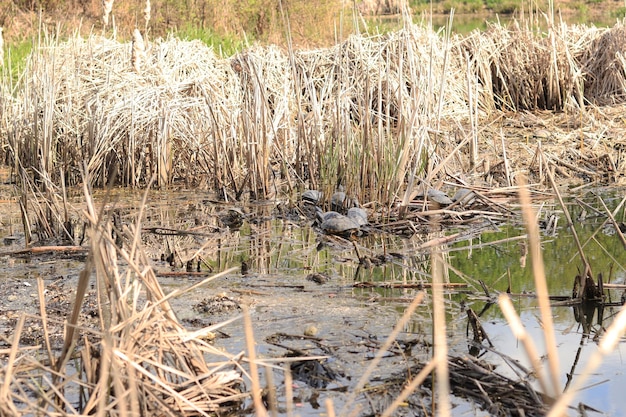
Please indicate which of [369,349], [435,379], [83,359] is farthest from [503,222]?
[83,359]

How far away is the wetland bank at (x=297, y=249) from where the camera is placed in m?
2.49

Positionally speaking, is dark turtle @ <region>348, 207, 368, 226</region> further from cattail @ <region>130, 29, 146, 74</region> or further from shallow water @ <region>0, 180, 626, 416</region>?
cattail @ <region>130, 29, 146, 74</region>

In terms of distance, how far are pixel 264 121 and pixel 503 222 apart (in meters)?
1.75

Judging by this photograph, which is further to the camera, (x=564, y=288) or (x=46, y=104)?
(x=46, y=104)

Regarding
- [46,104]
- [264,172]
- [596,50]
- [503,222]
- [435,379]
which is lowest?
[435,379]

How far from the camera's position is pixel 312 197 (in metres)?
6.12

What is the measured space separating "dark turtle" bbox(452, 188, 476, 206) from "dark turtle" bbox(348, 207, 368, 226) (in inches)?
27.2

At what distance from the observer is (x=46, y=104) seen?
6066 millimetres

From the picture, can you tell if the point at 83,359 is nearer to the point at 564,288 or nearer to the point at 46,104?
the point at 564,288

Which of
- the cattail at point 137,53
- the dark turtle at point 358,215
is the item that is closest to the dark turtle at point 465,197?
the dark turtle at point 358,215

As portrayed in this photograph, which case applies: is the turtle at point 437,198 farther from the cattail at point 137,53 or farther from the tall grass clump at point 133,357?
the tall grass clump at point 133,357

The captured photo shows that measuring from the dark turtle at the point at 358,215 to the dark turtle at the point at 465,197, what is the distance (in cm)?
69

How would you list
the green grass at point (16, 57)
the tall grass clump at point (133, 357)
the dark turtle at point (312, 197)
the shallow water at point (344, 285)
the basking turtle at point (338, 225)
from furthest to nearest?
1. the green grass at point (16, 57)
2. the dark turtle at point (312, 197)
3. the basking turtle at point (338, 225)
4. the shallow water at point (344, 285)
5. the tall grass clump at point (133, 357)

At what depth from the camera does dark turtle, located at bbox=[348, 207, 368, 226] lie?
5.51m
